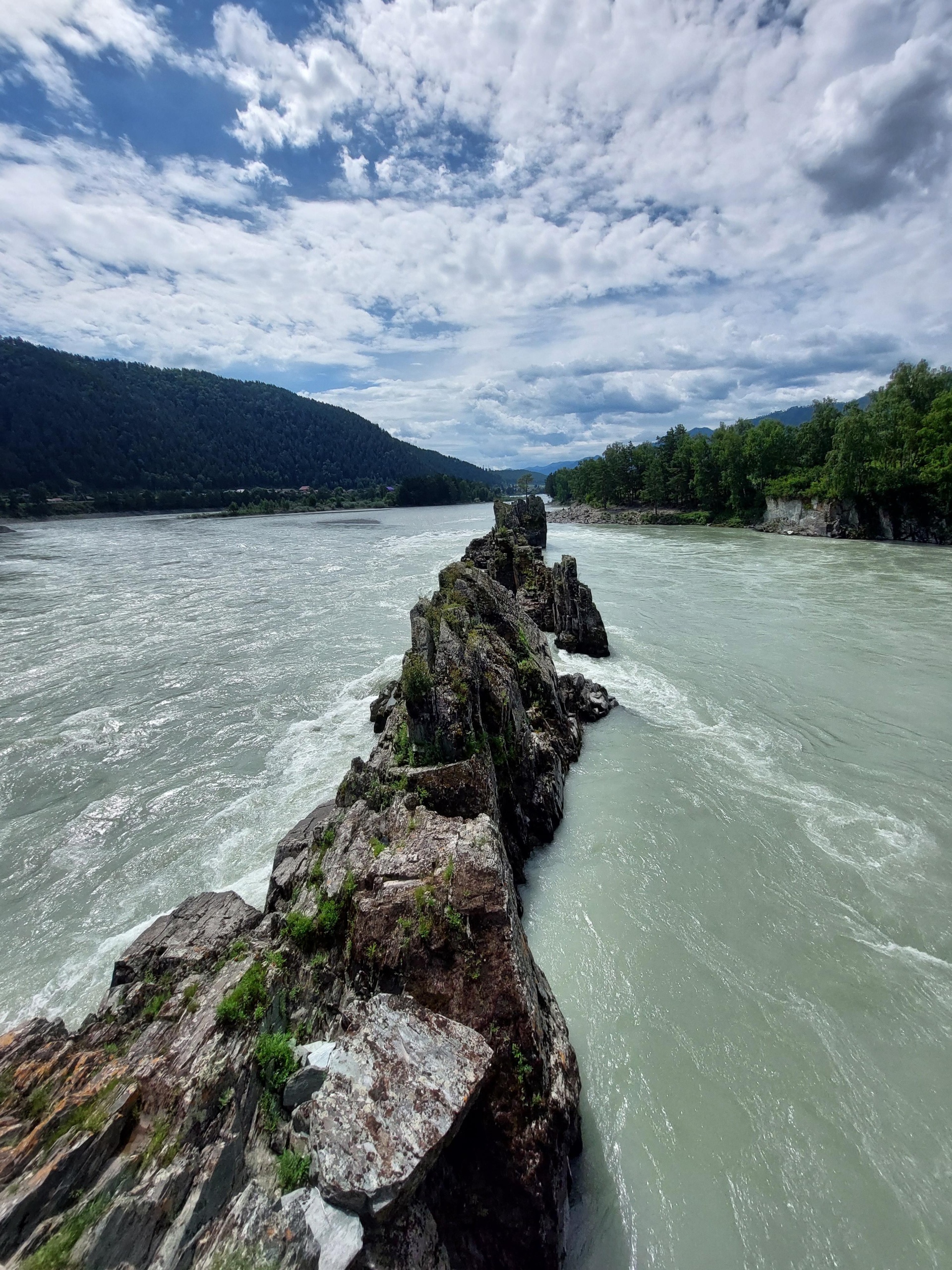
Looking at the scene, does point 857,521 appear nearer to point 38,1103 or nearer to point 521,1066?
point 521,1066

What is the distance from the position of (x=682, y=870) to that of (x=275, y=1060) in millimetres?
7741

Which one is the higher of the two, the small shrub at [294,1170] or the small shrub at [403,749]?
the small shrub at [403,749]

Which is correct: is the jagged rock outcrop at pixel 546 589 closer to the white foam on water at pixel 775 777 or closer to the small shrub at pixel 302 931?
the white foam on water at pixel 775 777

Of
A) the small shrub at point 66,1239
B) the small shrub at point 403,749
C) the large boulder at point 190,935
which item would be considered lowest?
the large boulder at point 190,935

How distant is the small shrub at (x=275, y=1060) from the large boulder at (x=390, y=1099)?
2.27 ft

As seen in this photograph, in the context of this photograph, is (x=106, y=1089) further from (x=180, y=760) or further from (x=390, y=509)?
(x=390, y=509)

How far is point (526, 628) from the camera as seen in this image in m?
19.9

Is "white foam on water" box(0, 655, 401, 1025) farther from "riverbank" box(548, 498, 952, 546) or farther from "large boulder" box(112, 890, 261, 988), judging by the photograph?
"riverbank" box(548, 498, 952, 546)

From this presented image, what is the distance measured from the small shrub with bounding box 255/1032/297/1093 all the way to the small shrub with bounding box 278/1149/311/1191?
748 millimetres

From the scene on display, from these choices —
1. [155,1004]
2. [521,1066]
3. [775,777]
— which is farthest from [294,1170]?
[775,777]

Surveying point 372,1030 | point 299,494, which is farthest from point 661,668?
point 299,494

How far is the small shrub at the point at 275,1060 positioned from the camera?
541 centimetres

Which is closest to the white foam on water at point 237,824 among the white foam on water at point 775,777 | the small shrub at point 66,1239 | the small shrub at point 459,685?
the small shrub at point 459,685

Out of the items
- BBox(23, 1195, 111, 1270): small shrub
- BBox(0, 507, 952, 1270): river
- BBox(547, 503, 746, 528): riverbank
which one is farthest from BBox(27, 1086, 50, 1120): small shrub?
BBox(547, 503, 746, 528): riverbank
